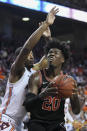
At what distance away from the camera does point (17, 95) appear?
10.2 feet

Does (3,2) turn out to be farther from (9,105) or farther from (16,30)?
(16,30)

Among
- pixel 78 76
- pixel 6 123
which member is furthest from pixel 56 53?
pixel 78 76

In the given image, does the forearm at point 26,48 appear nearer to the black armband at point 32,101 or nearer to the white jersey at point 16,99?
the white jersey at point 16,99

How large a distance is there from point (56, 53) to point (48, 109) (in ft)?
1.91

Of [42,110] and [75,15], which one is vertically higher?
[75,15]

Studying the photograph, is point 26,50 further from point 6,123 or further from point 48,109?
point 6,123

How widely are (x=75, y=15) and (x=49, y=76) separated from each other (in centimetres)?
689

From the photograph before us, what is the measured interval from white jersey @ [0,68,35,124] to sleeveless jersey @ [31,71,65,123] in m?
0.27

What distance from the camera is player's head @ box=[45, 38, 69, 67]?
3023mm

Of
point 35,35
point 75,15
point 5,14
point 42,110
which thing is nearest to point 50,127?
point 42,110

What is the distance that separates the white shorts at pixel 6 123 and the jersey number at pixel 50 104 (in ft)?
1.44

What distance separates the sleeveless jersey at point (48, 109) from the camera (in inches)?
113

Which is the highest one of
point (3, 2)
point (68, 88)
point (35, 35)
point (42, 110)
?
point (3, 2)

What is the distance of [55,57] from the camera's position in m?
3.03
